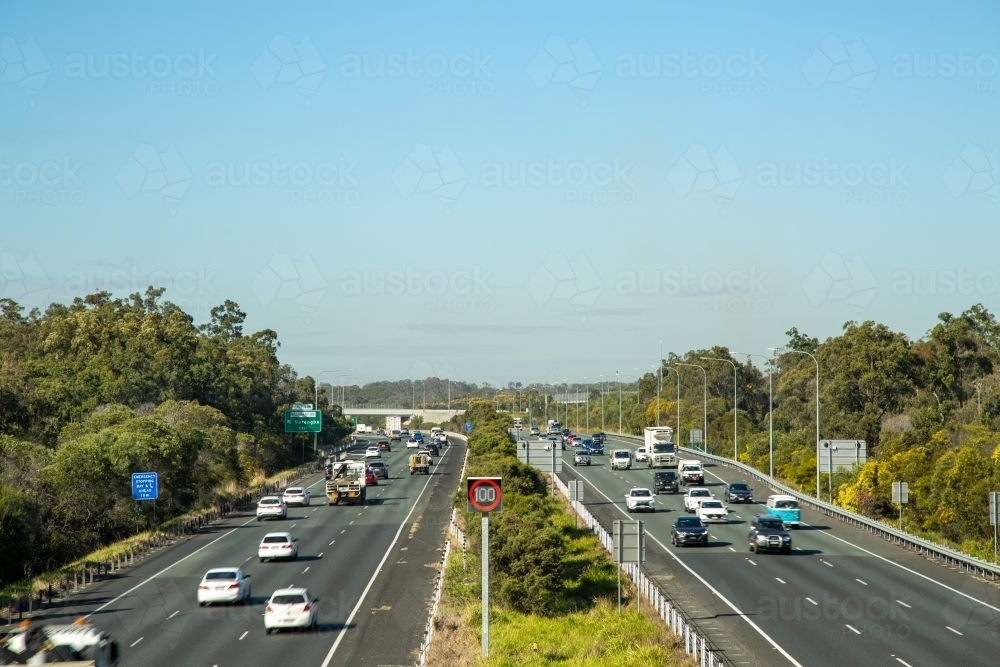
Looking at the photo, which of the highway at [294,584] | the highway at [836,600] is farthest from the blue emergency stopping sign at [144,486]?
the highway at [836,600]

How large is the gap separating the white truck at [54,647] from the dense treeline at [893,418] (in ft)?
128

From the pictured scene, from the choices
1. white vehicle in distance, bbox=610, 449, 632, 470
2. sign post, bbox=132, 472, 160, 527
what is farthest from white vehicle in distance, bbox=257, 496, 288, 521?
white vehicle in distance, bbox=610, 449, 632, 470

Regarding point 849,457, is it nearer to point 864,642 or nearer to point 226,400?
point 864,642

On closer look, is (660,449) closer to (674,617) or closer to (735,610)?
(735,610)

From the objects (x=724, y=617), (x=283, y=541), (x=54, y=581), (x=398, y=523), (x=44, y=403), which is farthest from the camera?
(x=44, y=403)

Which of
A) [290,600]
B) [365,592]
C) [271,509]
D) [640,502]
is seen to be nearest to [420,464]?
[271,509]

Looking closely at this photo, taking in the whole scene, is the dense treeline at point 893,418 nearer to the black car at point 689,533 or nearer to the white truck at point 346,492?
the black car at point 689,533

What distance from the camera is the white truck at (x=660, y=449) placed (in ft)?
305

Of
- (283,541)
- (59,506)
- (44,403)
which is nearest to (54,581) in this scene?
(283,541)

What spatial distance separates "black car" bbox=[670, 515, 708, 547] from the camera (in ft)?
160

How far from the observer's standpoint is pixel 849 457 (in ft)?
213

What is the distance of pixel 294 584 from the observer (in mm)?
38875

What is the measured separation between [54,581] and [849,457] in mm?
43902

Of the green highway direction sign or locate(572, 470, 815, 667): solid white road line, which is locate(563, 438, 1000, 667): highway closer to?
locate(572, 470, 815, 667): solid white road line
